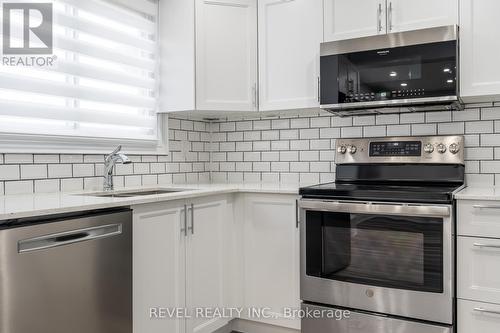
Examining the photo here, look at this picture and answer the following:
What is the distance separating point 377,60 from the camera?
246cm

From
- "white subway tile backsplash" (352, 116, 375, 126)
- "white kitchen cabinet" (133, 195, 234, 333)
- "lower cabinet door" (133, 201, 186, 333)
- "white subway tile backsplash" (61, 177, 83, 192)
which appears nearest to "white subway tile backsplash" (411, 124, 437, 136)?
"white subway tile backsplash" (352, 116, 375, 126)

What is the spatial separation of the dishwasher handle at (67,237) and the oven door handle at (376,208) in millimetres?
1032

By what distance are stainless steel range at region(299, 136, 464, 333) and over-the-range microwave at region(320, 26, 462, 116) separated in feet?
1.19

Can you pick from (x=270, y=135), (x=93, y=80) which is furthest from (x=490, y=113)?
(x=93, y=80)

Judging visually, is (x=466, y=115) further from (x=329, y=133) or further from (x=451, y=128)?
(x=329, y=133)

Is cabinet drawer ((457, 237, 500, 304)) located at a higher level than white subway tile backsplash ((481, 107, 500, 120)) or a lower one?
lower

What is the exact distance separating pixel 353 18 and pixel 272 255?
4.91 feet

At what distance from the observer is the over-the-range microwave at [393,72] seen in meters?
2.28

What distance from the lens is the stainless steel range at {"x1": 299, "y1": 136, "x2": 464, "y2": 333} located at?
6.72 ft

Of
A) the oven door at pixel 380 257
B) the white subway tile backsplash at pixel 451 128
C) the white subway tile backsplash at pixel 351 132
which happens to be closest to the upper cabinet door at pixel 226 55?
the white subway tile backsplash at pixel 351 132

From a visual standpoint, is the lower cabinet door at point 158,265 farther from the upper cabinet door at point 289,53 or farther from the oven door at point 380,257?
the upper cabinet door at point 289,53

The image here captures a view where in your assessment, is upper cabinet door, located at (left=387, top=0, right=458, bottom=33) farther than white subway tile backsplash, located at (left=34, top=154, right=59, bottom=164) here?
Yes

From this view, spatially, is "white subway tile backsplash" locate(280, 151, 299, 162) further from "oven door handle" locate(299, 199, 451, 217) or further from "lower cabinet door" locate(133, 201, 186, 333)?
"lower cabinet door" locate(133, 201, 186, 333)

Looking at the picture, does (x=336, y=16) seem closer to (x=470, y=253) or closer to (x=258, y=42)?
(x=258, y=42)
